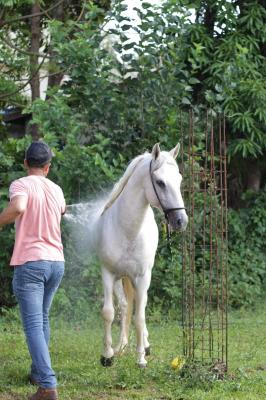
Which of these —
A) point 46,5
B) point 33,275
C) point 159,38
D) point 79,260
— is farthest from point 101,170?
point 33,275

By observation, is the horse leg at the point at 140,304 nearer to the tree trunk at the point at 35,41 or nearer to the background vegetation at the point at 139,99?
the background vegetation at the point at 139,99

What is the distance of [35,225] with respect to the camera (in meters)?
5.25

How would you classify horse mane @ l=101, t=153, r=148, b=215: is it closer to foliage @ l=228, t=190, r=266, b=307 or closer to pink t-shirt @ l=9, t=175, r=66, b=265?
pink t-shirt @ l=9, t=175, r=66, b=265

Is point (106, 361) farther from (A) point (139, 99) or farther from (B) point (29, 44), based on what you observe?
(B) point (29, 44)

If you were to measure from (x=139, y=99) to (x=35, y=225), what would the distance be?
245 inches

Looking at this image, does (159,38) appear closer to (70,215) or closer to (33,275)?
(70,215)

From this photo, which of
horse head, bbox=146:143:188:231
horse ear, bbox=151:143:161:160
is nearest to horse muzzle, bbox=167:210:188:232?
horse head, bbox=146:143:188:231

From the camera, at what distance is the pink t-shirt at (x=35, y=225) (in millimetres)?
5227

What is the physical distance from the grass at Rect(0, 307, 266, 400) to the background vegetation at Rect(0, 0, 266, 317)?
2.08m

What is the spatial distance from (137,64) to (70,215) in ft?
9.48

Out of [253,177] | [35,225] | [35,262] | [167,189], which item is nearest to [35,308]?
[35,262]

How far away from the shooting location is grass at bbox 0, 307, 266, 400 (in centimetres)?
569

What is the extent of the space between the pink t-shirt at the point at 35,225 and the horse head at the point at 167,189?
110 cm

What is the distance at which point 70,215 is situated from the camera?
369 inches
